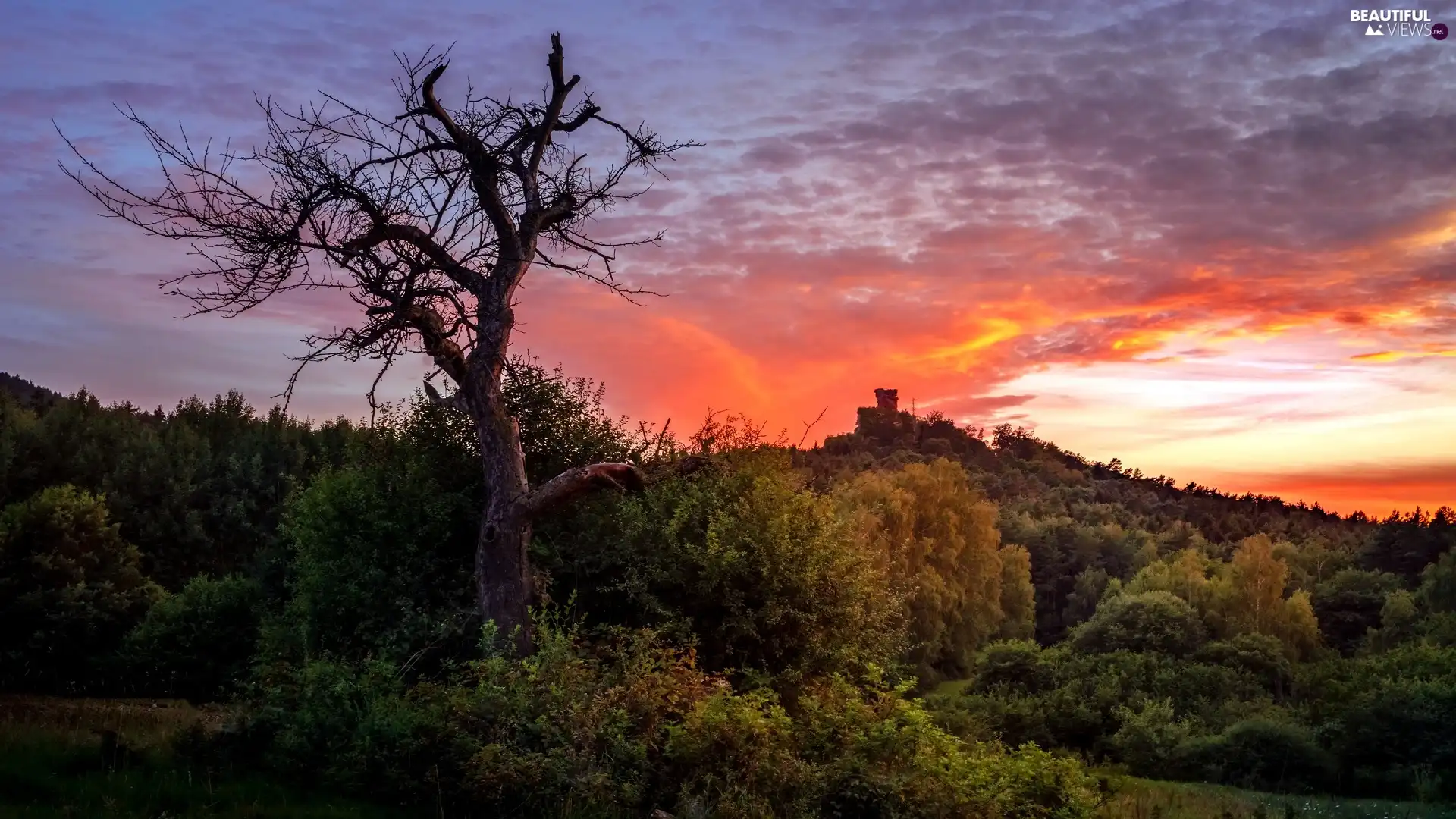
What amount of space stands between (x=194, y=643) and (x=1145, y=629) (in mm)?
31041

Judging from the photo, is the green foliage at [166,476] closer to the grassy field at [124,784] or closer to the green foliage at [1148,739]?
the grassy field at [124,784]

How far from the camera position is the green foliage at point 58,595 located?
78.4ft

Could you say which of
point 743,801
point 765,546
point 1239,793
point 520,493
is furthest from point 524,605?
point 1239,793

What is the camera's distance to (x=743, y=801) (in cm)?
997

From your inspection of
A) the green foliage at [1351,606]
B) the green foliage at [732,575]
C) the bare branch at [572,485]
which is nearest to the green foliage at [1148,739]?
the green foliage at [732,575]

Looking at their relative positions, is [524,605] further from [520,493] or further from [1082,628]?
[1082,628]

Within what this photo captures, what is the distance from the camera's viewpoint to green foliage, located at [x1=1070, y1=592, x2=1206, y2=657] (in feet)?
121

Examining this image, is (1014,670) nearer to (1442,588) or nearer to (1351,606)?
(1442,588)

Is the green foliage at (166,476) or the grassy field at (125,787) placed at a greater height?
the green foliage at (166,476)

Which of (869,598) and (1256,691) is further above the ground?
(869,598)

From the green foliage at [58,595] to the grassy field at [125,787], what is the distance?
14.7m

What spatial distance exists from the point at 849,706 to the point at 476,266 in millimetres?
A: 7989

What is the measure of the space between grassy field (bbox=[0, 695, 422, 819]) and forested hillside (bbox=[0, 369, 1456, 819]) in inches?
18.4

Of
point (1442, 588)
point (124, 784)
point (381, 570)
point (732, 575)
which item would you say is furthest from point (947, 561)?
point (124, 784)
